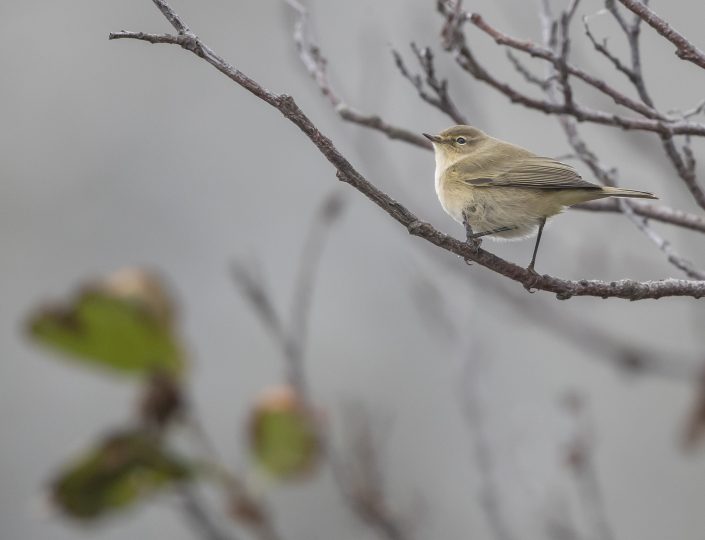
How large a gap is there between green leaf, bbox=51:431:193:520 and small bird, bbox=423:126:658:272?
1238 mm

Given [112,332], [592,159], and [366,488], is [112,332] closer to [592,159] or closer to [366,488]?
[366,488]

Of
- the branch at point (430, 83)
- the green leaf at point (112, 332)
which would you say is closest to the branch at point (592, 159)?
the branch at point (430, 83)

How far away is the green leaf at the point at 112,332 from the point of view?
126 inches

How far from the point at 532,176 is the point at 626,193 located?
664 millimetres

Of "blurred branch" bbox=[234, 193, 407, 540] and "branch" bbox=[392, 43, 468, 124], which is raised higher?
"branch" bbox=[392, 43, 468, 124]

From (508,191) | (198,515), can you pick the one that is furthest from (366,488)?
(508,191)

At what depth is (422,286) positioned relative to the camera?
459cm

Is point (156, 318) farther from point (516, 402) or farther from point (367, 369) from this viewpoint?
point (367, 369)

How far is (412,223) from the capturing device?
7.32 ft

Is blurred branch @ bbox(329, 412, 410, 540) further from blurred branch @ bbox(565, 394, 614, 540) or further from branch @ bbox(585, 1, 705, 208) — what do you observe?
branch @ bbox(585, 1, 705, 208)

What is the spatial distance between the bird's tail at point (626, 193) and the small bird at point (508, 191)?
6cm

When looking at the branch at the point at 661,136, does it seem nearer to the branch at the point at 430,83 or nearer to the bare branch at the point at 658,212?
the bare branch at the point at 658,212

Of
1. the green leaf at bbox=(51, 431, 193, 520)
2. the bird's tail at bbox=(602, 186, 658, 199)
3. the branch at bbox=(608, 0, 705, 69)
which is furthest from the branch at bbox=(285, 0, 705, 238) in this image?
the green leaf at bbox=(51, 431, 193, 520)

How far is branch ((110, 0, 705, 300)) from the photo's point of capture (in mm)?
Result: 2094
